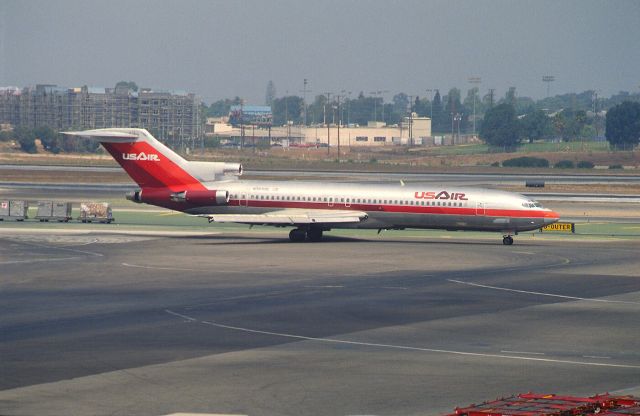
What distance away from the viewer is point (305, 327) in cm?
3934

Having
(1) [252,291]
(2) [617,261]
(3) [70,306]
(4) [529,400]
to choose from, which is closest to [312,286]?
(1) [252,291]

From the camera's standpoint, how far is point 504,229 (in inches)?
2763

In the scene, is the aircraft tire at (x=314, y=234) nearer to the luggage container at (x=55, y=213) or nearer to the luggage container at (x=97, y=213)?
→ the luggage container at (x=97, y=213)

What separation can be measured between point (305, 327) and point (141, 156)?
117ft

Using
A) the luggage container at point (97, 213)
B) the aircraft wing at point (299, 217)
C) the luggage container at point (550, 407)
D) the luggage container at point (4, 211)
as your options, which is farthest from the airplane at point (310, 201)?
the luggage container at point (550, 407)

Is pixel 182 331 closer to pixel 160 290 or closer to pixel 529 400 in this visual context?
pixel 160 290

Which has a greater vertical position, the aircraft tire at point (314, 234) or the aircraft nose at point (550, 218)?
the aircraft nose at point (550, 218)

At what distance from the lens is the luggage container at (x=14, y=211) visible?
82.4 meters

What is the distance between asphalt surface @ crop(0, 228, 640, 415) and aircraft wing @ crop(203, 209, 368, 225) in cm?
181

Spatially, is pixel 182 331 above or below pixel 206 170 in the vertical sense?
below

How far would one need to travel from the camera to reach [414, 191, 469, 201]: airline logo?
69.7 metres

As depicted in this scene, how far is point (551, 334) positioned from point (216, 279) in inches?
738

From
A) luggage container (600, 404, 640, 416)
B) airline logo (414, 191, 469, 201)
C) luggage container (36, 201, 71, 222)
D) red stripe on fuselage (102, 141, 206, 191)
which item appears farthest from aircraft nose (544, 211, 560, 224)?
luggage container (600, 404, 640, 416)

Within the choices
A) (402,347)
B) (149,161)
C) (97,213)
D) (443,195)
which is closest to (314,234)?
(443,195)
